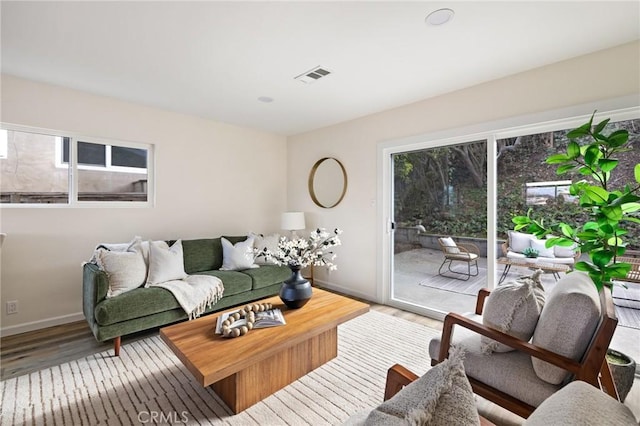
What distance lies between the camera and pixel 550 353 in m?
1.29

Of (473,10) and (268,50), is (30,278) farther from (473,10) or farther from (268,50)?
(473,10)

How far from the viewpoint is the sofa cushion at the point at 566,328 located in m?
1.29

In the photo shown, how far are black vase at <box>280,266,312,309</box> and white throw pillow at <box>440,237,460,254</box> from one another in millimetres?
1779

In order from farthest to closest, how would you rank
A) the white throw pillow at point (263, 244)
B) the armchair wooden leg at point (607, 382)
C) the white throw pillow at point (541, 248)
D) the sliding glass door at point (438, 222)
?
1. the white throw pillow at point (263, 244)
2. the sliding glass door at point (438, 222)
3. the white throw pillow at point (541, 248)
4. the armchair wooden leg at point (607, 382)

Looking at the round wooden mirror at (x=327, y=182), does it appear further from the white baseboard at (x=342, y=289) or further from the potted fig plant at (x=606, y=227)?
the potted fig plant at (x=606, y=227)

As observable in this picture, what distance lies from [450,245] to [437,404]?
281cm

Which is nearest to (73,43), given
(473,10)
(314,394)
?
(473,10)

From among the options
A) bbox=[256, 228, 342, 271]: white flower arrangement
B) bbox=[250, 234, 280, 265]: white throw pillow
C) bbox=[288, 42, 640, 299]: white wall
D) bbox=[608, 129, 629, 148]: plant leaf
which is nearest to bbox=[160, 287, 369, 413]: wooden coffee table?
bbox=[256, 228, 342, 271]: white flower arrangement

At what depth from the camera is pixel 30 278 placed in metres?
2.79

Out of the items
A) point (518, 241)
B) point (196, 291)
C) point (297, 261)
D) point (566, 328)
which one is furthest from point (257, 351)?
point (518, 241)

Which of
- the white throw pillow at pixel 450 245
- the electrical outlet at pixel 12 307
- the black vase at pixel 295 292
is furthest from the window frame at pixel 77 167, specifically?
the white throw pillow at pixel 450 245

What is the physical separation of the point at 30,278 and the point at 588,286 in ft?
14.8

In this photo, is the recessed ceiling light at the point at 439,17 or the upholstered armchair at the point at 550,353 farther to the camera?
the recessed ceiling light at the point at 439,17

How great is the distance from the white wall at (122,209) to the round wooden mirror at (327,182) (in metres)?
0.77
